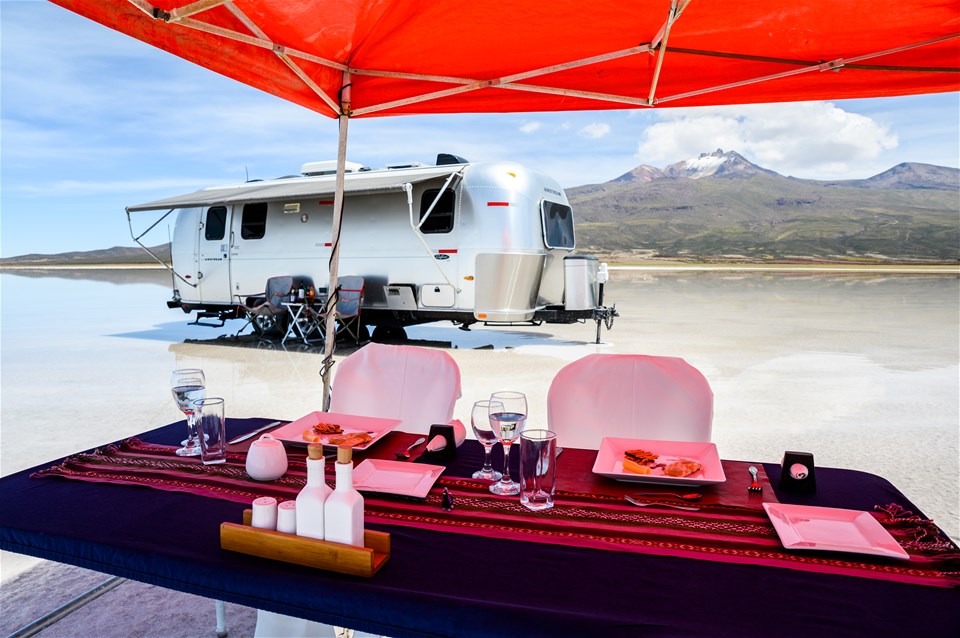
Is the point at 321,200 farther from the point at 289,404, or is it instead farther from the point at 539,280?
the point at 289,404

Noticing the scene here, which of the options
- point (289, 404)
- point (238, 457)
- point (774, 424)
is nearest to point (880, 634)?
point (238, 457)

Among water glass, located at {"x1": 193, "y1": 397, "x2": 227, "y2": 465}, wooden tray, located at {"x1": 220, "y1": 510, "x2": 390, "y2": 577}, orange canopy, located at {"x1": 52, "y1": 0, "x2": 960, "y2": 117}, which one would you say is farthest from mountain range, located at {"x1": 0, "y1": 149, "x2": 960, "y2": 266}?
wooden tray, located at {"x1": 220, "y1": 510, "x2": 390, "y2": 577}

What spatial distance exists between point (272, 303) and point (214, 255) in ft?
5.57

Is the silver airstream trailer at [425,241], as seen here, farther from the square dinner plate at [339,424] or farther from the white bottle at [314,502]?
the white bottle at [314,502]

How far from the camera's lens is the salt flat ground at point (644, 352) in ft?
13.4

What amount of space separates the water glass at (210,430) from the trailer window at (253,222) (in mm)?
7883

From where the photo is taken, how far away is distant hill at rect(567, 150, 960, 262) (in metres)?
75.4

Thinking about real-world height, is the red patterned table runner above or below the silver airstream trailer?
below

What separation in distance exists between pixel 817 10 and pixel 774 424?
120 inches

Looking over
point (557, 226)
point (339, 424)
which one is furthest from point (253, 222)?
point (339, 424)

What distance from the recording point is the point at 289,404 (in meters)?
5.20

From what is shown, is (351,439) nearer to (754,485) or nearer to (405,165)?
(754,485)

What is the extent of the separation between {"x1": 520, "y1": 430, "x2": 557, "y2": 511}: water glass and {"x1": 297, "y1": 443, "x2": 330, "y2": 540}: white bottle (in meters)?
0.43

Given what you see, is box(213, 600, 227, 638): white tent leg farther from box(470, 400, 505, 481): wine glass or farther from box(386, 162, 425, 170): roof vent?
box(386, 162, 425, 170): roof vent
